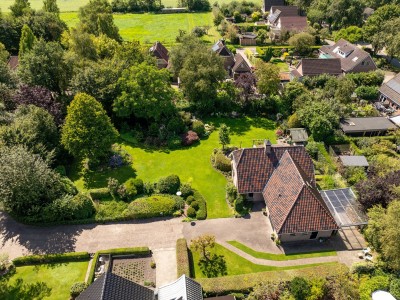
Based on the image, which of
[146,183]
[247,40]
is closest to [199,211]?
[146,183]

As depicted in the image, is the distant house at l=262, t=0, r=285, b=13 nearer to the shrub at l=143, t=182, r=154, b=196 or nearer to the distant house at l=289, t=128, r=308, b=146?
the distant house at l=289, t=128, r=308, b=146

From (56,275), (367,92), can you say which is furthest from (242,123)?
(56,275)

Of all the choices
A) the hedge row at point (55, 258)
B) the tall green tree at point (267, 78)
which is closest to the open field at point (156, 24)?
the tall green tree at point (267, 78)

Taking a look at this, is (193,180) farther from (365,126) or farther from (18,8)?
(18,8)

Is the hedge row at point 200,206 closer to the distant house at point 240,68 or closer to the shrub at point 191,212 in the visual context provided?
the shrub at point 191,212

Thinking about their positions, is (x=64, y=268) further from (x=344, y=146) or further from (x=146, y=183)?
(x=344, y=146)

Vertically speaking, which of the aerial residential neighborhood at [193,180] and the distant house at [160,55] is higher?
the distant house at [160,55]
